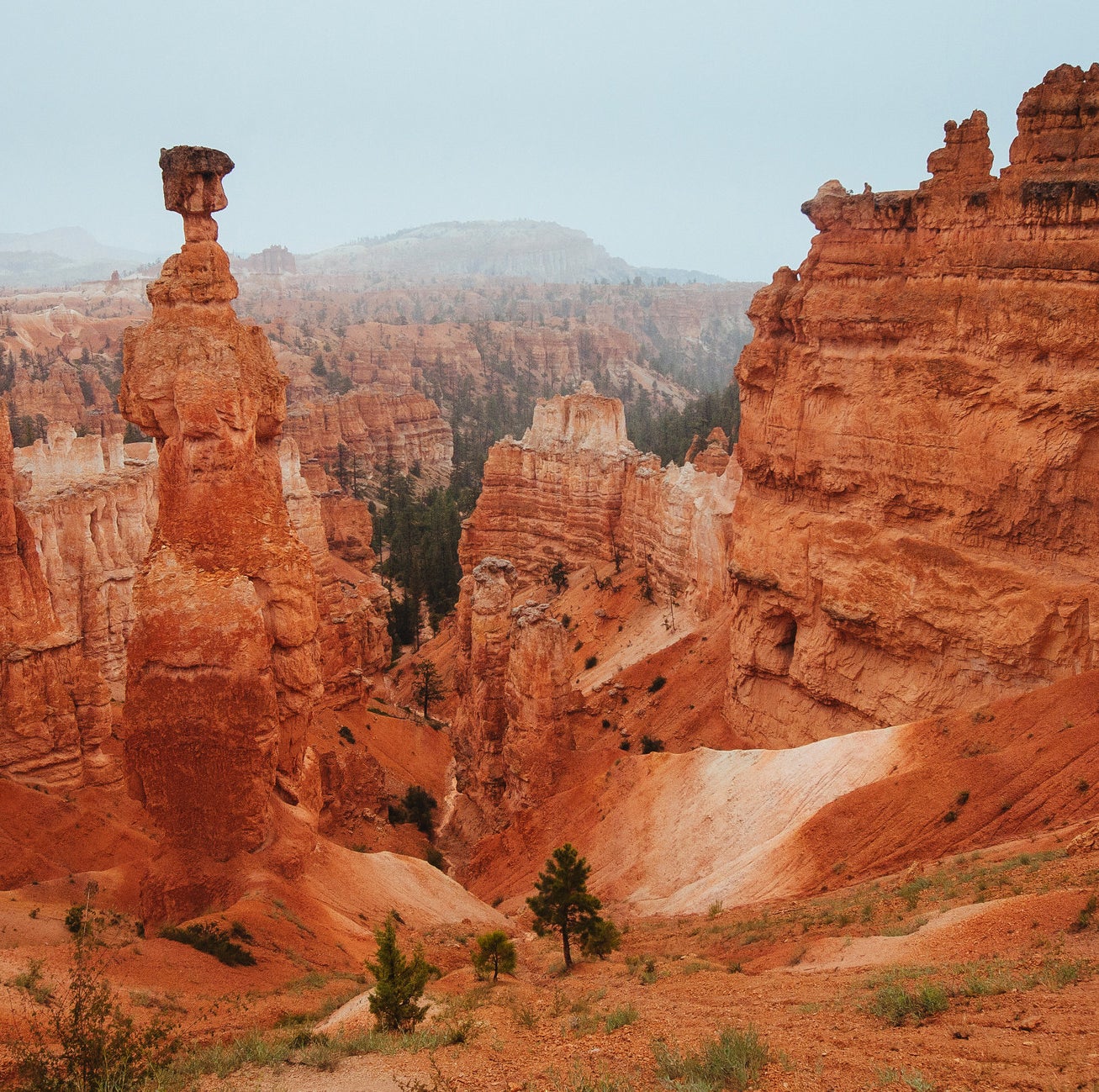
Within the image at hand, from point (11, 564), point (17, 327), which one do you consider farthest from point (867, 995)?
point (17, 327)

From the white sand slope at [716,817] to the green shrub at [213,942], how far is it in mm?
8297

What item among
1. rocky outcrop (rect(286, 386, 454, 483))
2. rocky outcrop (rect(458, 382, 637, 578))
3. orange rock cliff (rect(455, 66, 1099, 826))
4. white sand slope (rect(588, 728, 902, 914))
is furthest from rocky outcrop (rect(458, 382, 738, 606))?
rocky outcrop (rect(286, 386, 454, 483))

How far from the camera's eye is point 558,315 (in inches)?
7141

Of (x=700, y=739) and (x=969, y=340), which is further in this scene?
(x=700, y=739)

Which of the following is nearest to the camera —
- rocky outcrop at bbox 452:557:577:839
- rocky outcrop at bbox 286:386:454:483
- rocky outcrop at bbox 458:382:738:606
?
rocky outcrop at bbox 452:557:577:839

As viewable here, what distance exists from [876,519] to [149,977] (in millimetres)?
15709

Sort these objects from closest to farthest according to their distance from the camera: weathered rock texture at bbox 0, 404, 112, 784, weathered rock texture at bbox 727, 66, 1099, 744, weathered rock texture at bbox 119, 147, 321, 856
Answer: weathered rock texture at bbox 119, 147, 321, 856, weathered rock texture at bbox 727, 66, 1099, 744, weathered rock texture at bbox 0, 404, 112, 784

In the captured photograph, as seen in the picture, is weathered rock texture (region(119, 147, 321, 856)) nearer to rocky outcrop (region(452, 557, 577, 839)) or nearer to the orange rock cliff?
rocky outcrop (region(452, 557, 577, 839))

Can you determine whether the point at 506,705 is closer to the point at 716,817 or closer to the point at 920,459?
the point at 716,817

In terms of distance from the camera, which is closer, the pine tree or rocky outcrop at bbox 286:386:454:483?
the pine tree

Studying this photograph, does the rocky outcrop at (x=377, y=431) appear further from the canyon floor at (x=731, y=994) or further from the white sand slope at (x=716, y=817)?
the canyon floor at (x=731, y=994)

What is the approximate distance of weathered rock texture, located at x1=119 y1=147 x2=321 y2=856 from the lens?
15.2 metres

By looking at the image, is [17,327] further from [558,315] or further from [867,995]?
[867,995]

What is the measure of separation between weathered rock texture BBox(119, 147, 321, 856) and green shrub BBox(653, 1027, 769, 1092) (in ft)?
29.4
